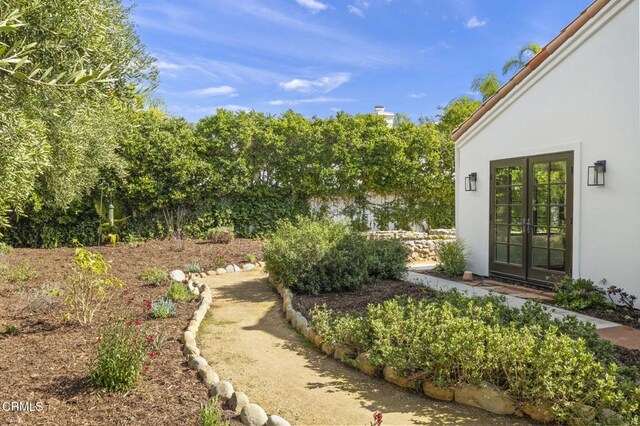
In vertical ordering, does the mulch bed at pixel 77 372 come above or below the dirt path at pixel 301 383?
above

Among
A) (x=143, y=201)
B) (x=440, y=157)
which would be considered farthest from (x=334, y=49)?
(x=143, y=201)

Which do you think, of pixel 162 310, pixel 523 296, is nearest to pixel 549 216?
pixel 523 296

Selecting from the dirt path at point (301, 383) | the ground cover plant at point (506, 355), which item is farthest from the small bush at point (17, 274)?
the ground cover plant at point (506, 355)

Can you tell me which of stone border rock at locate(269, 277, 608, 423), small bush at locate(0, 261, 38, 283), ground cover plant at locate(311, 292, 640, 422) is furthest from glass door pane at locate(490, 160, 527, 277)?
small bush at locate(0, 261, 38, 283)

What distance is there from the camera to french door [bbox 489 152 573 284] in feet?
24.3

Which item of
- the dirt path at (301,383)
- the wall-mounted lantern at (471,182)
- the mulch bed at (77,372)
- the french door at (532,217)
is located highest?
the wall-mounted lantern at (471,182)

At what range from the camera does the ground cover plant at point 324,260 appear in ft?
24.6

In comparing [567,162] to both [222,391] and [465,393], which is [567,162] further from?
[222,391]

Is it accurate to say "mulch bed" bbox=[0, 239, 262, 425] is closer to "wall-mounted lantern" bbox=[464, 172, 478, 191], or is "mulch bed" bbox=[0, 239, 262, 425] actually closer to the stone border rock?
the stone border rock

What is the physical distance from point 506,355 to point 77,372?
12.3 feet

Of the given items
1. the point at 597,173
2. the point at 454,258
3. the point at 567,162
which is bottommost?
the point at 454,258

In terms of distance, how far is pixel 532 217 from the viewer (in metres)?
8.05

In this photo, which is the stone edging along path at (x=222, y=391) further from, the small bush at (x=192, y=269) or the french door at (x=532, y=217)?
the french door at (x=532, y=217)

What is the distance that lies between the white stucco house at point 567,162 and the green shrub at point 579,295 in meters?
0.27
